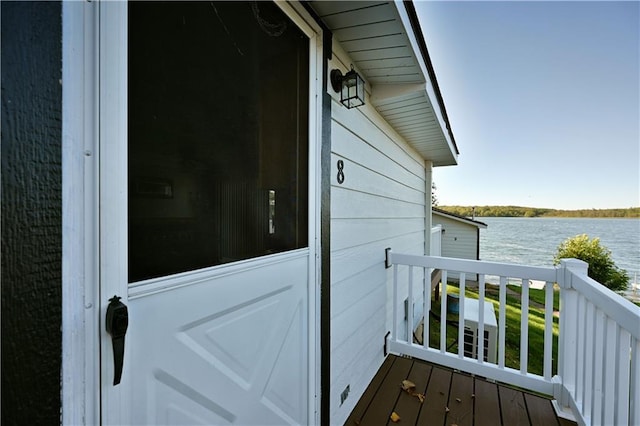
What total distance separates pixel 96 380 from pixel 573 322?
2720 mm

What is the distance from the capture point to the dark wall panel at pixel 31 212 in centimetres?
52

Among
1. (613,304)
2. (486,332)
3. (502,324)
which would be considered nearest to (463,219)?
(486,332)

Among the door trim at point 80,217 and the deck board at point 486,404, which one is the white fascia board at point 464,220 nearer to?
the deck board at point 486,404

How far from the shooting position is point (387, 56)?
6.22 feet

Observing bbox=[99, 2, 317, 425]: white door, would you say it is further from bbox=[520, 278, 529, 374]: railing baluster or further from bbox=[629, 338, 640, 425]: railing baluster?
bbox=[520, 278, 529, 374]: railing baluster

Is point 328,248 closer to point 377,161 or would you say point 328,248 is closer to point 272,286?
point 272,286

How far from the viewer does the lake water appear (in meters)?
14.2

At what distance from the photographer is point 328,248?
1691 mm

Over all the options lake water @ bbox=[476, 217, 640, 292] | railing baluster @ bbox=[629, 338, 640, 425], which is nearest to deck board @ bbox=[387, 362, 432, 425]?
railing baluster @ bbox=[629, 338, 640, 425]

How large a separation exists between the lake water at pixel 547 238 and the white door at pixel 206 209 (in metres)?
13.6

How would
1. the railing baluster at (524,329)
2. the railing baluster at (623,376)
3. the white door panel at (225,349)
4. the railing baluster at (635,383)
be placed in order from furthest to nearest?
1. the railing baluster at (524,329)
2. the railing baluster at (623,376)
3. the railing baluster at (635,383)
4. the white door panel at (225,349)

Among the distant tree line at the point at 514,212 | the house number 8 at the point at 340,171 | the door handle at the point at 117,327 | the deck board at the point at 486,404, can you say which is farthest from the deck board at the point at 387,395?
the distant tree line at the point at 514,212

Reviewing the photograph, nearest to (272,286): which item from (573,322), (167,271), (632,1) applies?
(167,271)

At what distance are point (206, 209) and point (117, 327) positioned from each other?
1.33 feet
